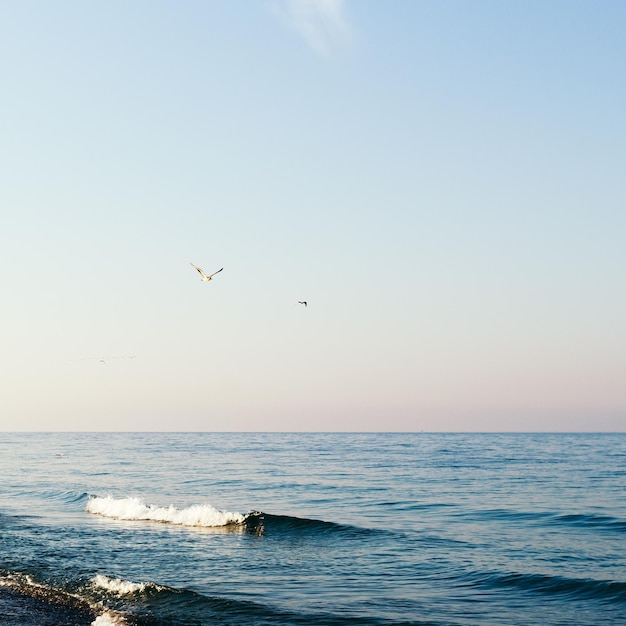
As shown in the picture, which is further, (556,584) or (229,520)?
(229,520)

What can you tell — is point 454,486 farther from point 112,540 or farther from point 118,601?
point 118,601

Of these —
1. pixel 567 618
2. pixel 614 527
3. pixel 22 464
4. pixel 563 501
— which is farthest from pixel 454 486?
pixel 22 464

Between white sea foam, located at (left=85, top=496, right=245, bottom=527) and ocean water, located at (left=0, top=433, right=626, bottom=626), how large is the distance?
0.34 feet

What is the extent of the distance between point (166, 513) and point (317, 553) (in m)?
9.99

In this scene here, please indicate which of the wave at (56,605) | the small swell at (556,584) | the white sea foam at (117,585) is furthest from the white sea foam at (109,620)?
the small swell at (556,584)

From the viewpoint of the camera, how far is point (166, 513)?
2908 centimetres

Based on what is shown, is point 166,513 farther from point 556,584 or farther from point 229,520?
point 556,584

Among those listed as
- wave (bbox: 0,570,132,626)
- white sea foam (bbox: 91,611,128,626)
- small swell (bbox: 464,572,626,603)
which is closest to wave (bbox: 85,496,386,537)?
small swell (bbox: 464,572,626,603)

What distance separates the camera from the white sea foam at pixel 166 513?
27219 mm

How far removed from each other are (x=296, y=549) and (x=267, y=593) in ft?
19.9

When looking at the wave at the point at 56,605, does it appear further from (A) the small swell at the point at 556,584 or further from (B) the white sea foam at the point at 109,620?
(A) the small swell at the point at 556,584

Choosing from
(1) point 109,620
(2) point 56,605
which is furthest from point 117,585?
(1) point 109,620

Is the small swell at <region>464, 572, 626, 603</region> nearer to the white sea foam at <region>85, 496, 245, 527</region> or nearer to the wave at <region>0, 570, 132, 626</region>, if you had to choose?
the wave at <region>0, 570, 132, 626</region>

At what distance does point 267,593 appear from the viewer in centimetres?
1606
